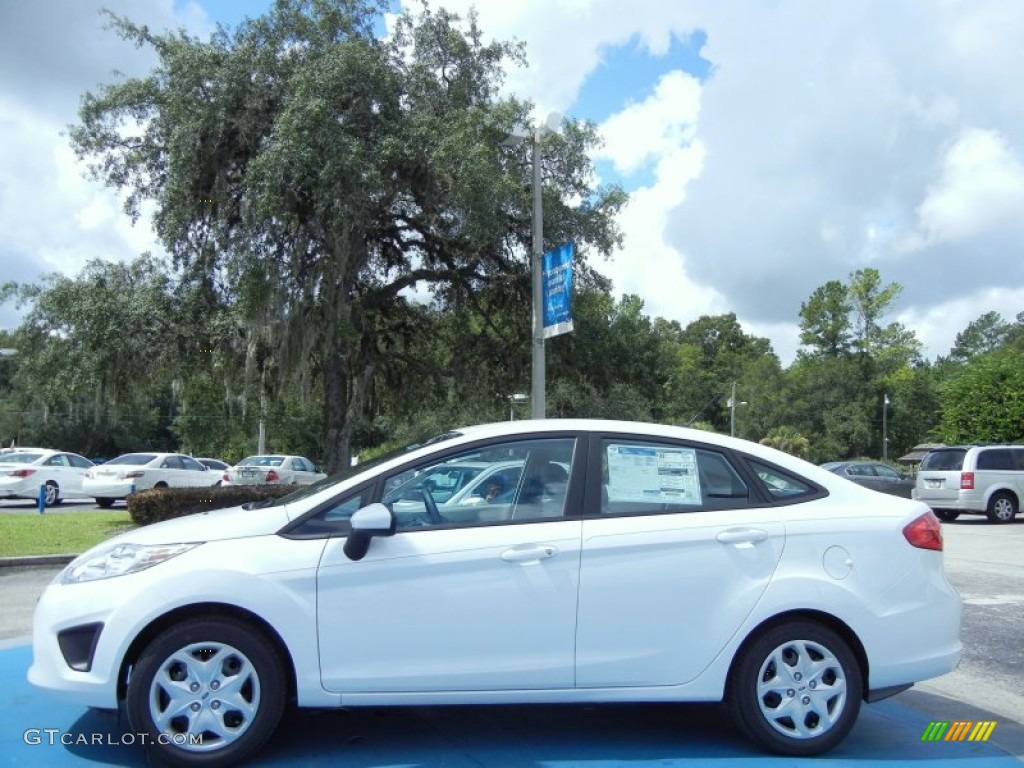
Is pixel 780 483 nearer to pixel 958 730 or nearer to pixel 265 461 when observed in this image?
pixel 958 730

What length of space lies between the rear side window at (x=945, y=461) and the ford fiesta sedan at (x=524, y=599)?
1704 cm

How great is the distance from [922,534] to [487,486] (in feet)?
7.55

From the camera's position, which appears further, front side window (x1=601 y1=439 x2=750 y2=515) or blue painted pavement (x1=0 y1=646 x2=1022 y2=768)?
front side window (x1=601 y1=439 x2=750 y2=515)

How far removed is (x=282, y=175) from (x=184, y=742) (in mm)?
11642

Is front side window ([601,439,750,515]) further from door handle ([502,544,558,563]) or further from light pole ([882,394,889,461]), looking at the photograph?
light pole ([882,394,889,461])

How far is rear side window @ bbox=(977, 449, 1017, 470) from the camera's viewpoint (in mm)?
19672

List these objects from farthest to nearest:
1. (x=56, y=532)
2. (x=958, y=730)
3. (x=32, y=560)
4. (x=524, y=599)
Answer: (x=56, y=532) → (x=32, y=560) → (x=958, y=730) → (x=524, y=599)

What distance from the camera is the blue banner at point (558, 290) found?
40.8ft

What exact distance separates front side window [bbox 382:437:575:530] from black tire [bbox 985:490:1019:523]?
1823 centimetres

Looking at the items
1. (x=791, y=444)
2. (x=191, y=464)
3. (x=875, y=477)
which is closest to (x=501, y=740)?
(x=191, y=464)

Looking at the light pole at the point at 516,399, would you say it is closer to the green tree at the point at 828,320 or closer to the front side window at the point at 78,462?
the front side window at the point at 78,462

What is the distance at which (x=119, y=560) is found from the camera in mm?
4270

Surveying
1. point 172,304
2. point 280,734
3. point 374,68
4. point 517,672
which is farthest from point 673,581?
point 172,304

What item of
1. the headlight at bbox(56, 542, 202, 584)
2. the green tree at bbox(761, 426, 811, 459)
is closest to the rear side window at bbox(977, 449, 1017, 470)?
the headlight at bbox(56, 542, 202, 584)
